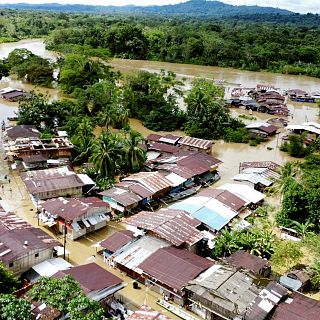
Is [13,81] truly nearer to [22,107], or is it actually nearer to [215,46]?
[22,107]

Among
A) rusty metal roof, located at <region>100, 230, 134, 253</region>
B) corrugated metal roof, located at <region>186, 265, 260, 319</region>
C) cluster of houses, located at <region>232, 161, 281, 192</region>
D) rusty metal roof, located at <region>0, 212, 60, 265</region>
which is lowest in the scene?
cluster of houses, located at <region>232, 161, 281, 192</region>

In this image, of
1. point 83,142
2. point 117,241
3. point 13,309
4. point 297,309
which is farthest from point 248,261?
point 83,142

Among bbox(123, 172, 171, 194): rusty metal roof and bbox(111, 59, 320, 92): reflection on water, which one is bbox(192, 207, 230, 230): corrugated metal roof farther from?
bbox(111, 59, 320, 92): reflection on water

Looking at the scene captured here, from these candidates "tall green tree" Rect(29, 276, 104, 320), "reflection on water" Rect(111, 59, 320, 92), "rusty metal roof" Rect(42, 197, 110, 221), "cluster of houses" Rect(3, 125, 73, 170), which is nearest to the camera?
"tall green tree" Rect(29, 276, 104, 320)

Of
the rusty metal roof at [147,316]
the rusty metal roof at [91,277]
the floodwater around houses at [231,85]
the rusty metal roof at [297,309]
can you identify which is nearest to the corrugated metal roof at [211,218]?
the rusty metal roof at [297,309]

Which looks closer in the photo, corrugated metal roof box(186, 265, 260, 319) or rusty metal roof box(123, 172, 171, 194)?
corrugated metal roof box(186, 265, 260, 319)

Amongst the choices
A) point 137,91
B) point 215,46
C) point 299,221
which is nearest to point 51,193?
point 299,221

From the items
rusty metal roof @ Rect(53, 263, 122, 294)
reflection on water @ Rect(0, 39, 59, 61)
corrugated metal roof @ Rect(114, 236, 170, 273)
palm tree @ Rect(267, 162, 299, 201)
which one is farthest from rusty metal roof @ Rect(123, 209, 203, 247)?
reflection on water @ Rect(0, 39, 59, 61)
